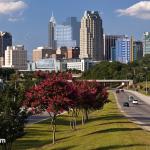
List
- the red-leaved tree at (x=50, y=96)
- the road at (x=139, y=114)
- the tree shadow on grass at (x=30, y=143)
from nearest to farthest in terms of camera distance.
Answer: the red-leaved tree at (x=50, y=96)
the tree shadow on grass at (x=30, y=143)
the road at (x=139, y=114)

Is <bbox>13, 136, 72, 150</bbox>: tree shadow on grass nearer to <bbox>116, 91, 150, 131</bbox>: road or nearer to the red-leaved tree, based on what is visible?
the red-leaved tree

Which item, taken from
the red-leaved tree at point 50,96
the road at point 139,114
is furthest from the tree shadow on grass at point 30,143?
the road at point 139,114

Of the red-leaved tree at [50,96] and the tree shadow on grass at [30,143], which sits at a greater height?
the red-leaved tree at [50,96]

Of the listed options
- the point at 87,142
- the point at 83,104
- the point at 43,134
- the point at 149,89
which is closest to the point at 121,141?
the point at 87,142

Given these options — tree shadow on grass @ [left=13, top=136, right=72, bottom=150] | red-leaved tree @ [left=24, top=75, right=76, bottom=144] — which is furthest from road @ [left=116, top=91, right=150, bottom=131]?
red-leaved tree @ [left=24, top=75, right=76, bottom=144]

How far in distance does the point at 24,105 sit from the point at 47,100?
1418mm

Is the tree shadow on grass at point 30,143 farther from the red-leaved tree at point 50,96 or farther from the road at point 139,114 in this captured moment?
the road at point 139,114

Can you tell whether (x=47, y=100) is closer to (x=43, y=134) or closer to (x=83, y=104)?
(x=43, y=134)

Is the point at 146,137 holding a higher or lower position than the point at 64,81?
lower

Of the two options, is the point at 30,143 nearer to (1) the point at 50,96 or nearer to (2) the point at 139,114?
(1) the point at 50,96

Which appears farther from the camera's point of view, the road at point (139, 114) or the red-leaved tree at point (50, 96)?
the road at point (139, 114)

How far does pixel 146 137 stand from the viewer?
106ft

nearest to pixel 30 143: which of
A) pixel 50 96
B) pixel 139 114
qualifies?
pixel 50 96

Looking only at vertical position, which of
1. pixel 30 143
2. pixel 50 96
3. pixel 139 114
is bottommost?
pixel 139 114
